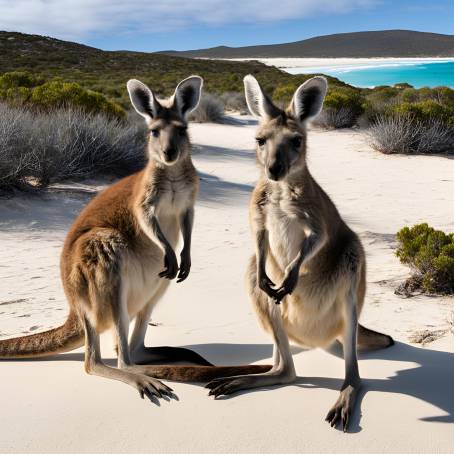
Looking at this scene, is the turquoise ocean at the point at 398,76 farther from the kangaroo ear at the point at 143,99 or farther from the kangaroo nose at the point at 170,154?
the kangaroo nose at the point at 170,154

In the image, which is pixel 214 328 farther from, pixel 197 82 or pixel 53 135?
pixel 53 135

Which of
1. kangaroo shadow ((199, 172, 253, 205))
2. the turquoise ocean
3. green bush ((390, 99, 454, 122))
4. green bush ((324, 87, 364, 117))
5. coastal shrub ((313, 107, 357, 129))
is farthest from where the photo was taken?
the turquoise ocean

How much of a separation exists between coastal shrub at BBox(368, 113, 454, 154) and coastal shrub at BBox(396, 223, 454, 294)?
27.1 feet

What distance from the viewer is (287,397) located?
3105 mm

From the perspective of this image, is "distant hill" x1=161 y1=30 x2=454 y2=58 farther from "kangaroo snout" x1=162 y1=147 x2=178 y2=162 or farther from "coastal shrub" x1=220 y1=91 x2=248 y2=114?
"kangaroo snout" x1=162 y1=147 x2=178 y2=162

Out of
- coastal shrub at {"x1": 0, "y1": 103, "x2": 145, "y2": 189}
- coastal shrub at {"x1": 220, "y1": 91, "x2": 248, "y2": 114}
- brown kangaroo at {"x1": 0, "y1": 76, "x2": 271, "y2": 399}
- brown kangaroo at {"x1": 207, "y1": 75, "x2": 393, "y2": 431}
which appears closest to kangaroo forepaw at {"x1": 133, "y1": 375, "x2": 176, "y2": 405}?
brown kangaroo at {"x1": 0, "y1": 76, "x2": 271, "y2": 399}

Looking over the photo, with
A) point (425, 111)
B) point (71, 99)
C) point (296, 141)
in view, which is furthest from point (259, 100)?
point (425, 111)

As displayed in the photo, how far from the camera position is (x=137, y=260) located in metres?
3.63

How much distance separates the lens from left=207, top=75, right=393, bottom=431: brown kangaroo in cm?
313

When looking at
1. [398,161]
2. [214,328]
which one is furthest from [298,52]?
[214,328]

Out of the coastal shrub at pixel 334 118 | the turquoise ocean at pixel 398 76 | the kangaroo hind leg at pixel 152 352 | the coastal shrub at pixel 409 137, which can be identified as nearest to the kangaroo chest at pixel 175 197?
the kangaroo hind leg at pixel 152 352

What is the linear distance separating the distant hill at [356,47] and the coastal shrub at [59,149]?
127 metres

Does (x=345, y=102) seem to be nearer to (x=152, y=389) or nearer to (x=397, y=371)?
(x=397, y=371)

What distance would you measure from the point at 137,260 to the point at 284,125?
1.16m
